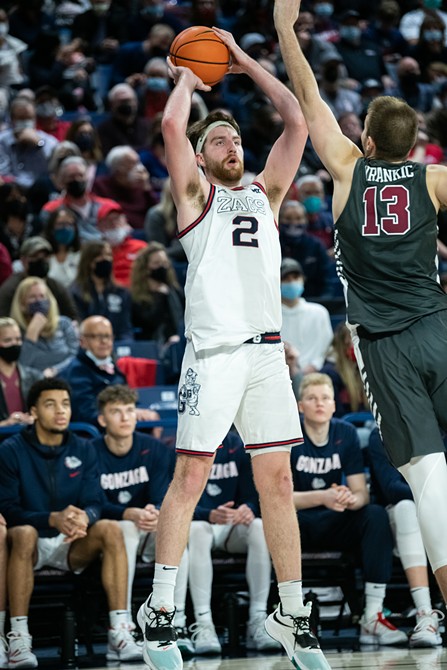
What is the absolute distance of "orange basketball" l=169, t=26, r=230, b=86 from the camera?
17.8 ft

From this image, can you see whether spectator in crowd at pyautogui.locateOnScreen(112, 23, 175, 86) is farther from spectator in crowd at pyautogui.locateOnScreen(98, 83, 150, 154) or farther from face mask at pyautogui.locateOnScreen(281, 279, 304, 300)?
face mask at pyautogui.locateOnScreen(281, 279, 304, 300)

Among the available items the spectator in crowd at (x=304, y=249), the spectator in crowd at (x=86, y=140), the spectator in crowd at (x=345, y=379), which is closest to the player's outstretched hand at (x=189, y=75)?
the spectator in crowd at (x=345, y=379)

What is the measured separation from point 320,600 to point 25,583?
2.00m

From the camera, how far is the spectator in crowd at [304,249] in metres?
11.1

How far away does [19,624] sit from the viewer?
6605mm

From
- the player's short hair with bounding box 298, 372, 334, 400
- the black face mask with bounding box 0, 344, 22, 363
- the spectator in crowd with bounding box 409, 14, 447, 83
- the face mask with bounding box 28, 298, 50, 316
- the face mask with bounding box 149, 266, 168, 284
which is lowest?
the player's short hair with bounding box 298, 372, 334, 400

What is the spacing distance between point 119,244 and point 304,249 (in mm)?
1818

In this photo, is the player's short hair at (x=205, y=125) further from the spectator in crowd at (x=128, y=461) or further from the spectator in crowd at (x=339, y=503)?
the spectator in crowd at (x=339, y=503)

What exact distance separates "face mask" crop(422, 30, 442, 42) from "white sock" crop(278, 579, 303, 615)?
12.8 m

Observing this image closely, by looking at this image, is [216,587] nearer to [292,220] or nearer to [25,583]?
[25,583]

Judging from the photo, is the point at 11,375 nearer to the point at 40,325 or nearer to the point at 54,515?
the point at 40,325

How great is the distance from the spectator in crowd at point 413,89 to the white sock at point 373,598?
9752 millimetres

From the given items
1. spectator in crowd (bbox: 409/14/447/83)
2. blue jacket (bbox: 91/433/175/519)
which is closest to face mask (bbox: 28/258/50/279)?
blue jacket (bbox: 91/433/175/519)

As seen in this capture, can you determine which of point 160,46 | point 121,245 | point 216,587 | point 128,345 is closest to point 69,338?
point 128,345
